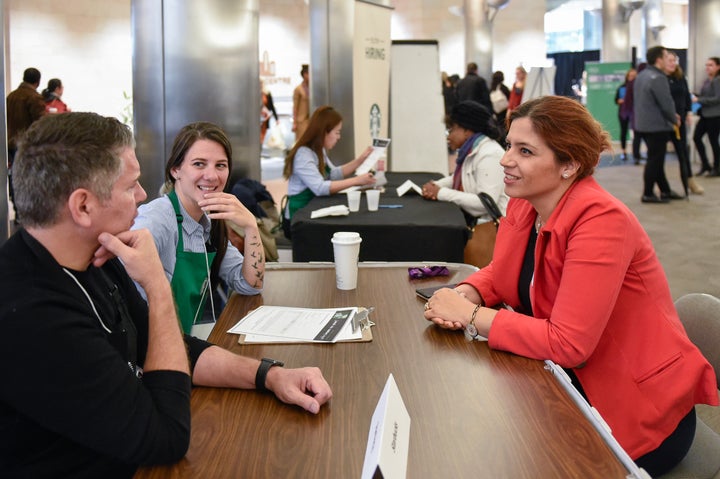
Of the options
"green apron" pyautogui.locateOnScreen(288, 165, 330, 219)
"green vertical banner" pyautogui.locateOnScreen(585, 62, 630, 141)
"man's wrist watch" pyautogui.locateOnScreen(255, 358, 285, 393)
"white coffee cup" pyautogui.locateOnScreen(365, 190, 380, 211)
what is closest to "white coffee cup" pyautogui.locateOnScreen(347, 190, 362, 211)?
"white coffee cup" pyautogui.locateOnScreen(365, 190, 380, 211)

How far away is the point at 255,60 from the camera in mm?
4312

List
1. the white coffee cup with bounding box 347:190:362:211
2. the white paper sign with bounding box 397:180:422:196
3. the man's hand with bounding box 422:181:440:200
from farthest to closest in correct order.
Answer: the white paper sign with bounding box 397:180:422:196
the man's hand with bounding box 422:181:440:200
the white coffee cup with bounding box 347:190:362:211

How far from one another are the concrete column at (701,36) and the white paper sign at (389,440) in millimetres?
12272

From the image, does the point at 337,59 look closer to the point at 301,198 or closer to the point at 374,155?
the point at 374,155

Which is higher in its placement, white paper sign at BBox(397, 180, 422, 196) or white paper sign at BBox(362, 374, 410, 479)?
white paper sign at BBox(397, 180, 422, 196)

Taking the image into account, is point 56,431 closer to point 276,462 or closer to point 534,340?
point 276,462

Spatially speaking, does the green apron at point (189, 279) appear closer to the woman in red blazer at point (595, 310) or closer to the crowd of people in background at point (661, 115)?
the woman in red blazer at point (595, 310)

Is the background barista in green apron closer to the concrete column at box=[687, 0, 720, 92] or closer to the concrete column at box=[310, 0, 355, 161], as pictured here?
the concrete column at box=[310, 0, 355, 161]

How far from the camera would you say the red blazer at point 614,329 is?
1.57 m

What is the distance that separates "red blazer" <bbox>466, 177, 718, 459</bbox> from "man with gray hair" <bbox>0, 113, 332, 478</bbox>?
22.6 inches

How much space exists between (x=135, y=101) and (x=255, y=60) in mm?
792

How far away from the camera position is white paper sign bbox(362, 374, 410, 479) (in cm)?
96

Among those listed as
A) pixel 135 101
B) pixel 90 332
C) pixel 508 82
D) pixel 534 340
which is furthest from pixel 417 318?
pixel 508 82

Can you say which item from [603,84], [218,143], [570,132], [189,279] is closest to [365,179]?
[218,143]
